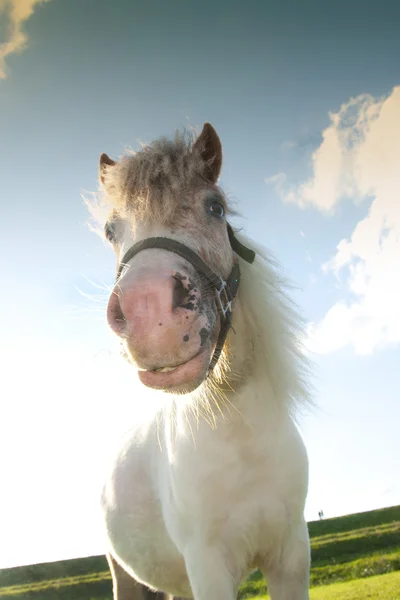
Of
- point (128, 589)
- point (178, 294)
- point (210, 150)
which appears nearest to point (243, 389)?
point (178, 294)

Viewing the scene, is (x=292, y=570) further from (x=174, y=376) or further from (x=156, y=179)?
(x=156, y=179)

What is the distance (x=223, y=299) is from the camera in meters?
2.86

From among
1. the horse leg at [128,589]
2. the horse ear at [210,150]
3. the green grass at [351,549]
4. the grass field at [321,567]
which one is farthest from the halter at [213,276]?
the grass field at [321,567]

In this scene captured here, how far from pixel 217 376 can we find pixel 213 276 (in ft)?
2.54

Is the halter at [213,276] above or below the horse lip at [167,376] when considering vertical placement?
above

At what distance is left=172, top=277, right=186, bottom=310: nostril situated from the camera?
91.4 inches

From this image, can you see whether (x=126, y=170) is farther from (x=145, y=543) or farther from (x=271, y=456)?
(x=145, y=543)

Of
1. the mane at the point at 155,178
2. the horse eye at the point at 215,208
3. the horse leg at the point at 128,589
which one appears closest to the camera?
the mane at the point at 155,178

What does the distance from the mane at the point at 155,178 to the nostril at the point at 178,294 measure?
21.0 inches

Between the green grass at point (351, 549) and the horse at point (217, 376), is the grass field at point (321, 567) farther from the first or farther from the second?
the horse at point (217, 376)

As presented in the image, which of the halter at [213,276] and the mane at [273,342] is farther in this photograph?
the mane at [273,342]

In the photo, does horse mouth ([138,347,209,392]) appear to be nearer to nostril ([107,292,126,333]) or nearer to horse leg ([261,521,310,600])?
nostril ([107,292,126,333])

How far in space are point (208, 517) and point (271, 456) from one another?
0.58 meters

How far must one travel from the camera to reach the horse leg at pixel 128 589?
5.07m
